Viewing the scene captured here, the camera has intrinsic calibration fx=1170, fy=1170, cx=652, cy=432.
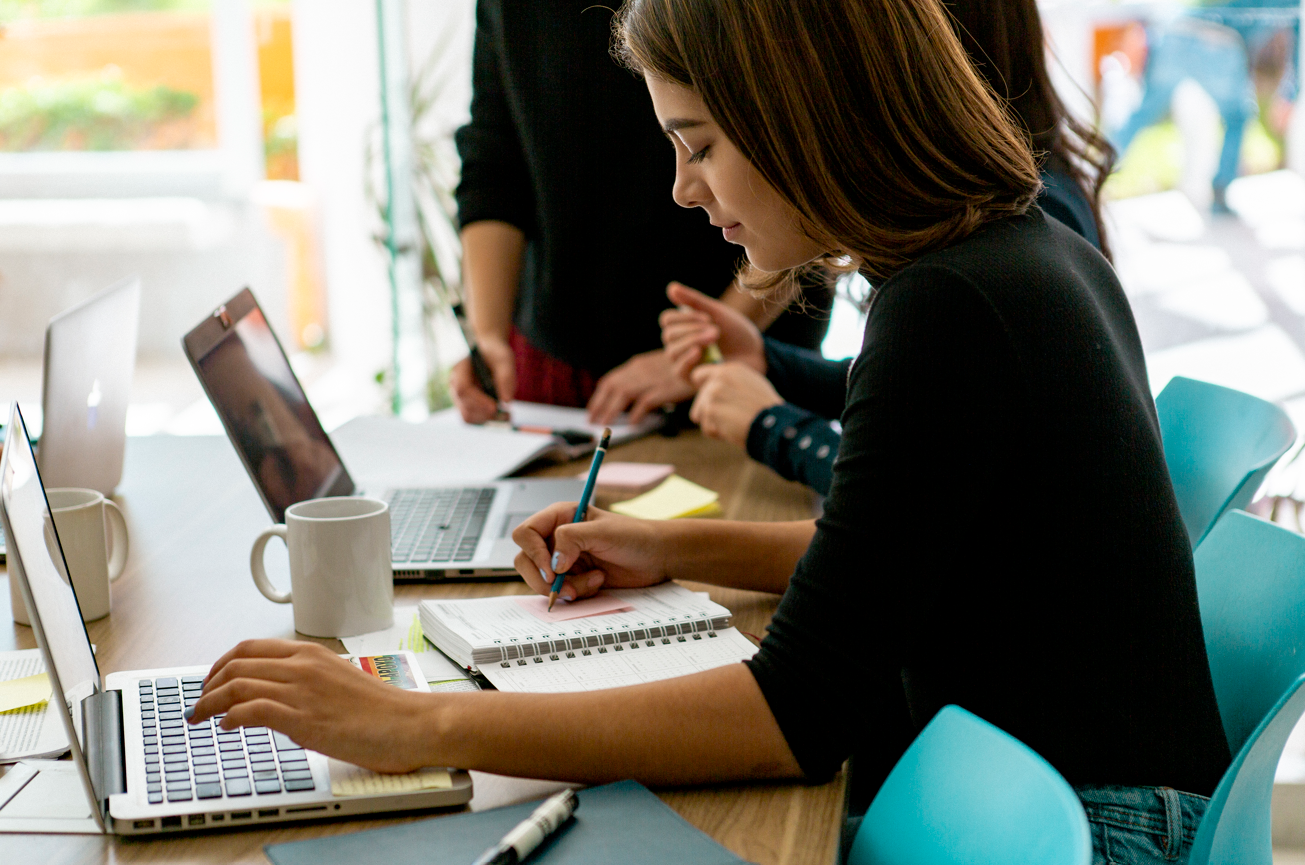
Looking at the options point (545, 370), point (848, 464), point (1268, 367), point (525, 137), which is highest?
point (525, 137)

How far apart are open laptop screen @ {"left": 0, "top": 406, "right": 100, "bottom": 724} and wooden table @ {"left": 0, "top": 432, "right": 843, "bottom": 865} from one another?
104 mm

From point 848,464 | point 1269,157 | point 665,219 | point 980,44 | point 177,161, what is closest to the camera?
point 848,464

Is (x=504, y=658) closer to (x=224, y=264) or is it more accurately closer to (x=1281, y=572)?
(x=1281, y=572)

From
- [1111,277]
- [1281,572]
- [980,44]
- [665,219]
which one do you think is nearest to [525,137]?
[665,219]

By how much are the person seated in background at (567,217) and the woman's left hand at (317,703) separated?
1084 millimetres

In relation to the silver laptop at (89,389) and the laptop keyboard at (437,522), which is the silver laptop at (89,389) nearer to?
the silver laptop at (89,389)

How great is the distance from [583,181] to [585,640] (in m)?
1.21

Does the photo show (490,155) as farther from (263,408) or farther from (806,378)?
(263,408)

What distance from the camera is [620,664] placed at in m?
0.93

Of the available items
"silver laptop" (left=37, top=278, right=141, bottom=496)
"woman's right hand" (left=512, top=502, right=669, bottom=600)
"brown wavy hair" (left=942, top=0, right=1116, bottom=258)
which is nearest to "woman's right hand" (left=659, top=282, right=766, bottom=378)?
"brown wavy hair" (left=942, top=0, right=1116, bottom=258)

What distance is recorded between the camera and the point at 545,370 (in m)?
2.05

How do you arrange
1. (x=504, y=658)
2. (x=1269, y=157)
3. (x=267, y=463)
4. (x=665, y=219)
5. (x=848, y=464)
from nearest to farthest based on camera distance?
(x=848, y=464)
(x=504, y=658)
(x=267, y=463)
(x=665, y=219)
(x=1269, y=157)

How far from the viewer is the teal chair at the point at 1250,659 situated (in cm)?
79

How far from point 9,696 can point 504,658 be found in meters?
0.38
